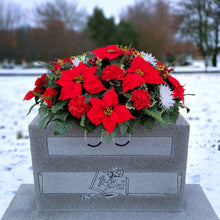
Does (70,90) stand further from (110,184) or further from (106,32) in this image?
(106,32)

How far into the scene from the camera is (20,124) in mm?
4488

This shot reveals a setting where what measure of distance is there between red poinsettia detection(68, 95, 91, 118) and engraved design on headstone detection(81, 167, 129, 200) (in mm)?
500

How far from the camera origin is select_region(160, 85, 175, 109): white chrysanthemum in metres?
1.48

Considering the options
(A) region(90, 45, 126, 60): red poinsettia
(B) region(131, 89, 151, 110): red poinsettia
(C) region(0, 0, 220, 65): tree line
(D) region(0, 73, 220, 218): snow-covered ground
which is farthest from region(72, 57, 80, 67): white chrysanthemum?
(C) region(0, 0, 220, 65): tree line

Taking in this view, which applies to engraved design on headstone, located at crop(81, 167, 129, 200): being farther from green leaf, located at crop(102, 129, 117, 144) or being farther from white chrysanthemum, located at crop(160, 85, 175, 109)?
white chrysanthemum, located at crop(160, 85, 175, 109)

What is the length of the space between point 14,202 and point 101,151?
0.93 metres

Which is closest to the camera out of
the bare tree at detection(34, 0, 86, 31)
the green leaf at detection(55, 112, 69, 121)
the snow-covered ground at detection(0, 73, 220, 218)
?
the green leaf at detection(55, 112, 69, 121)

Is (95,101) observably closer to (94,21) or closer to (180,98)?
(180,98)

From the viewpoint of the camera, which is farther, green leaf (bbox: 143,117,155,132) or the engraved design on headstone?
the engraved design on headstone

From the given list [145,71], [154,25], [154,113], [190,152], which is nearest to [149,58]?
[145,71]

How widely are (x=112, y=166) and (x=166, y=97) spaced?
597 mm

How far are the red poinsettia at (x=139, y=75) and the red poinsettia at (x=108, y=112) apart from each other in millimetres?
111

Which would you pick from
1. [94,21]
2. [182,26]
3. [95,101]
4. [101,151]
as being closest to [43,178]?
[101,151]

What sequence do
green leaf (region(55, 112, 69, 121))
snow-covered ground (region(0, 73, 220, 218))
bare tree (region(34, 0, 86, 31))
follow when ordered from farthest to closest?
bare tree (region(34, 0, 86, 31)) < snow-covered ground (region(0, 73, 220, 218)) < green leaf (region(55, 112, 69, 121))
